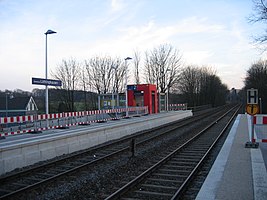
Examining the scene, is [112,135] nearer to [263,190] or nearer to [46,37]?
[46,37]

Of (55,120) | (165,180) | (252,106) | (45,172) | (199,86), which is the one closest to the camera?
(165,180)

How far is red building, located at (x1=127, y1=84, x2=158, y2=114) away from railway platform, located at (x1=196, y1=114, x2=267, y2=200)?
21053mm

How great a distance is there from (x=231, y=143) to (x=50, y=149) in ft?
24.6

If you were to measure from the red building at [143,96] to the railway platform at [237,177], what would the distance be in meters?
21.1

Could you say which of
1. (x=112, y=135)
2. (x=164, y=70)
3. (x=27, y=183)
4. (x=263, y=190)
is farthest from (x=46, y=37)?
(x=164, y=70)

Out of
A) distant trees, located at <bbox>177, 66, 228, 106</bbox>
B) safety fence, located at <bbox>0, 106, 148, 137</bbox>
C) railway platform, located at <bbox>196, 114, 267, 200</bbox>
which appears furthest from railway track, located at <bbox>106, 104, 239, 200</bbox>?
distant trees, located at <bbox>177, 66, 228, 106</bbox>

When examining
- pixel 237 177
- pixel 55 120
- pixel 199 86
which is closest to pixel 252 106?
pixel 237 177

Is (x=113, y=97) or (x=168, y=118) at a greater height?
(x=113, y=97)

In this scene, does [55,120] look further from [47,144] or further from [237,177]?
[237,177]

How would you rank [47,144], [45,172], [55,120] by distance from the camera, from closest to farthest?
1. [45,172]
2. [47,144]
3. [55,120]

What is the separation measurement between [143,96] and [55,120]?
33.8ft

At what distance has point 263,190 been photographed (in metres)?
6.20

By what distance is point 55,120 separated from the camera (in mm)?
26109

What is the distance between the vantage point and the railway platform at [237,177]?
237 inches
